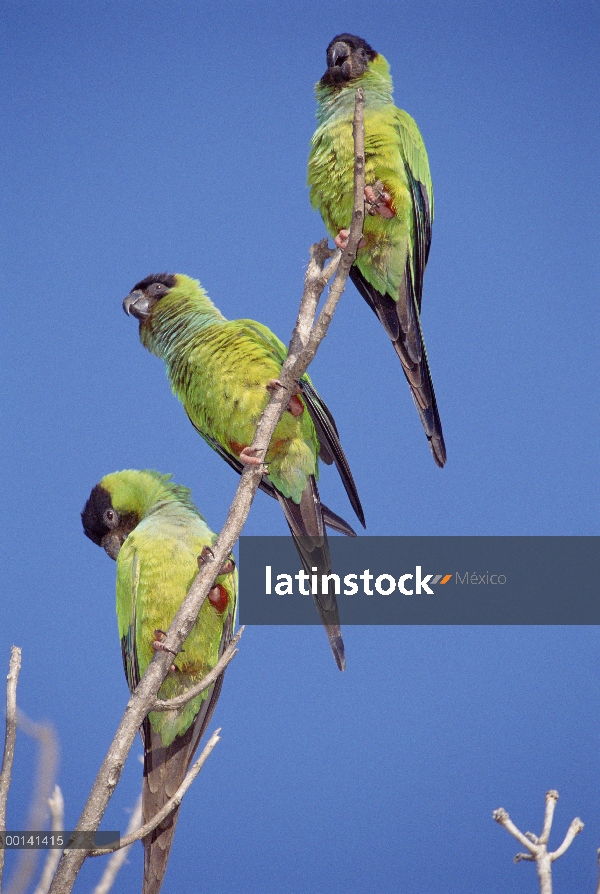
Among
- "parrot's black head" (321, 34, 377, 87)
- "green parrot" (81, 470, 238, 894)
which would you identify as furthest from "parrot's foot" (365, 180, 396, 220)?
"green parrot" (81, 470, 238, 894)

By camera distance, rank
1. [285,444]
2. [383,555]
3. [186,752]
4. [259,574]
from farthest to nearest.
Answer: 1. [383,555]
2. [259,574]
3. [285,444]
4. [186,752]

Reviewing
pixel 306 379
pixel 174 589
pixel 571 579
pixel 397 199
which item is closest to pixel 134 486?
pixel 174 589

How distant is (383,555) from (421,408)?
2.07 feet

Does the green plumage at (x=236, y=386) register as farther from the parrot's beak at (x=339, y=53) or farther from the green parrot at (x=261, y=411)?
the parrot's beak at (x=339, y=53)

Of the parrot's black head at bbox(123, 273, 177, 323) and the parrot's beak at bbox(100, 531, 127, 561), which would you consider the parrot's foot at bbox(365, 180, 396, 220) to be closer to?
the parrot's black head at bbox(123, 273, 177, 323)

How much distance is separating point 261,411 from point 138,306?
503 mm

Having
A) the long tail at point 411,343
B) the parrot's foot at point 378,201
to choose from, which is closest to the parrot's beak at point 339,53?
the parrot's foot at point 378,201

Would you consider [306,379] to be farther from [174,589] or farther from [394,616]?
[394,616]

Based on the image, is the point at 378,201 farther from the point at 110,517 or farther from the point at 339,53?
the point at 110,517

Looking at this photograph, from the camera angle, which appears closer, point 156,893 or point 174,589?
point 156,893

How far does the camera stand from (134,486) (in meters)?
2.11

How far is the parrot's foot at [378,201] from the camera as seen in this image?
6.18ft

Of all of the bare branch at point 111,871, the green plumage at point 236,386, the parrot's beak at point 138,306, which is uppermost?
the parrot's beak at point 138,306

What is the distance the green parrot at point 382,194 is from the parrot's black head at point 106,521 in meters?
0.80
